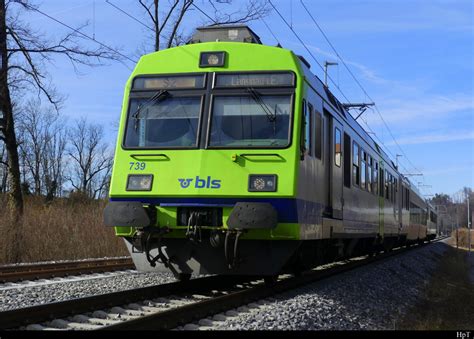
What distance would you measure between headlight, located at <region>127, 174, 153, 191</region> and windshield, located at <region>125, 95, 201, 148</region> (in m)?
0.50

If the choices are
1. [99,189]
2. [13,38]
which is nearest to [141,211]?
[13,38]

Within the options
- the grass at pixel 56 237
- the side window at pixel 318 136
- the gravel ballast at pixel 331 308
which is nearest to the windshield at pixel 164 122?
the side window at pixel 318 136

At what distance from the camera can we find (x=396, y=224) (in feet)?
71.3

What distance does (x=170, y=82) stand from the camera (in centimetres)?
885

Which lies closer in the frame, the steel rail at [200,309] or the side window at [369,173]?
the steel rail at [200,309]

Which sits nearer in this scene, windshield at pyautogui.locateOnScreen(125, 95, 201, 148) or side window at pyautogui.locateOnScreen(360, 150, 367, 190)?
windshield at pyautogui.locateOnScreen(125, 95, 201, 148)

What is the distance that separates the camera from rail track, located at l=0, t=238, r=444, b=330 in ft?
19.8

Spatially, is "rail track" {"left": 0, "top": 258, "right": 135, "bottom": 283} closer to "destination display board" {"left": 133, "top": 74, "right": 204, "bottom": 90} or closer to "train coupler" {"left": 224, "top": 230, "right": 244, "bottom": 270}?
"destination display board" {"left": 133, "top": 74, "right": 204, "bottom": 90}

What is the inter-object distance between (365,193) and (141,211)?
25.4ft

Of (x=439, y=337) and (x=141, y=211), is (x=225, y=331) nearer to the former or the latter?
(x=439, y=337)

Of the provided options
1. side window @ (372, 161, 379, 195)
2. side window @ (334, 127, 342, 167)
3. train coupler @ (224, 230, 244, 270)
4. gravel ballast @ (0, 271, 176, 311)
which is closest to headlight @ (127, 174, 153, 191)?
train coupler @ (224, 230, 244, 270)

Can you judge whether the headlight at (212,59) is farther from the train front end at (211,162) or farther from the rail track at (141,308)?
the rail track at (141,308)

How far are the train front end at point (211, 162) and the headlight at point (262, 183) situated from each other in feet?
0.05

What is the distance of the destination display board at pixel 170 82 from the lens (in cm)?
877
